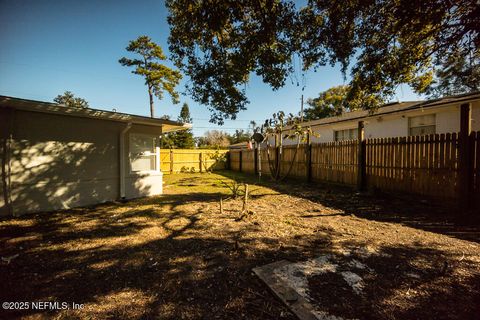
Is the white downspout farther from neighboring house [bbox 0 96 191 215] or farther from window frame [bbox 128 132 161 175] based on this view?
window frame [bbox 128 132 161 175]

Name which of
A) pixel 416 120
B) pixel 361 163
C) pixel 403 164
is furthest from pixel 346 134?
pixel 403 164

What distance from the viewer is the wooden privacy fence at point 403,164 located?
4975 mm

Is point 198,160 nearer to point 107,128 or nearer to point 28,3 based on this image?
point 107,128

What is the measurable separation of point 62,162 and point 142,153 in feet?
7.61

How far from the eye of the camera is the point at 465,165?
16.1 ft

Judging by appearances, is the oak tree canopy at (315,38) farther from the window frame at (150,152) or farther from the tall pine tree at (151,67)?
the tall pine tree at (151,67)

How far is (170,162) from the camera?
16578mm

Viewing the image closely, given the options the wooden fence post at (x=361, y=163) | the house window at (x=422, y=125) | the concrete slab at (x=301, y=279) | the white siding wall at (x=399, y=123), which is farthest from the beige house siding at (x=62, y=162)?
the house window at (x=422, y=125)

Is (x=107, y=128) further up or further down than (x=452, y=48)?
further down

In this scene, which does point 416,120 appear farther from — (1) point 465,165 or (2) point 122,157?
(2) point 122,157

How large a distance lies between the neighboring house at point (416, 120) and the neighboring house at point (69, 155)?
34.9ft

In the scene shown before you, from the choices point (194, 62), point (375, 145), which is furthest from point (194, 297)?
point (375, 145)

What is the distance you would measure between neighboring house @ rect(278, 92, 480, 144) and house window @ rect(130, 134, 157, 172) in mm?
10101

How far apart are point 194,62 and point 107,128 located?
145 inches
